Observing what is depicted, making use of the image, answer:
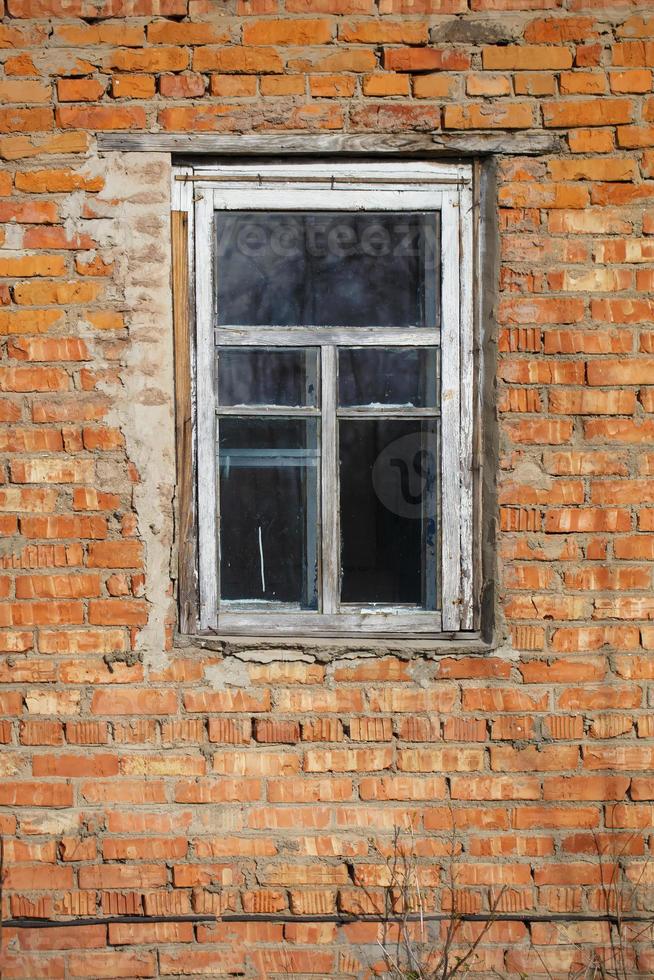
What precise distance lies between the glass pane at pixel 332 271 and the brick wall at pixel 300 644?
23 centimetres

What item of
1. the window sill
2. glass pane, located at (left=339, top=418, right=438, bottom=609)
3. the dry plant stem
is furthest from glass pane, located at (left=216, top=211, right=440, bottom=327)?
the dry plant stem

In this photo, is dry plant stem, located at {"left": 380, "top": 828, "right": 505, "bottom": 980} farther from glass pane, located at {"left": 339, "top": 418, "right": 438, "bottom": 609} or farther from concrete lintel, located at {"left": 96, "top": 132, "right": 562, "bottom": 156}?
concrete lintel, located at {"left": 96, "top": 132, "right": 562, "bottom": 156}

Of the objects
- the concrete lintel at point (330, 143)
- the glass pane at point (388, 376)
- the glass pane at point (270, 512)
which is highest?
the concrete lintel at point (330, 143)

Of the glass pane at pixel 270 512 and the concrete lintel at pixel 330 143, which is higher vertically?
the concrete lintel at pixel 330 143

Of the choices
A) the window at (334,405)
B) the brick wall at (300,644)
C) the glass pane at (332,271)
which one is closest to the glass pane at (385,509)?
the window at (334,405)

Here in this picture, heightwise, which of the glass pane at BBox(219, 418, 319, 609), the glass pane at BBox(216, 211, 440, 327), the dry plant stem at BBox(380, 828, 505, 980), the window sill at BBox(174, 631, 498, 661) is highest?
the glass pane at BBox(216, 211, 440, 327)

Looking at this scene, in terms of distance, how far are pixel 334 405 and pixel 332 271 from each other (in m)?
0.41

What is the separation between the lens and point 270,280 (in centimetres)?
275

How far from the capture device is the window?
107 inches

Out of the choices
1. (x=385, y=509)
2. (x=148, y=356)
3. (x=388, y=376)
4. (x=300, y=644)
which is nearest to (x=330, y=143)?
(x=388, y=376)

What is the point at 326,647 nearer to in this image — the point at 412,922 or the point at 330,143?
the point at 412,922

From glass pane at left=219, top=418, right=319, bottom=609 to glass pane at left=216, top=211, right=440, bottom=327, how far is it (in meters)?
0.34

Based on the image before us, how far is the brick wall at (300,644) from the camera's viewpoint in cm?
261

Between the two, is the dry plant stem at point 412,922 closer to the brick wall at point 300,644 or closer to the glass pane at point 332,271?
the brick wall at point 300,644
